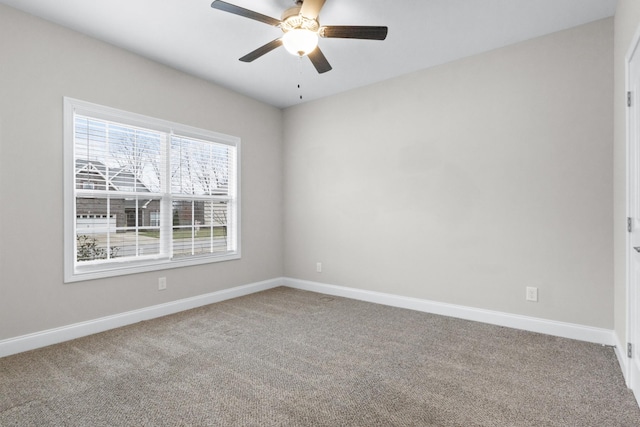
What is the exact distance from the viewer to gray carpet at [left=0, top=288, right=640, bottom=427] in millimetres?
1807

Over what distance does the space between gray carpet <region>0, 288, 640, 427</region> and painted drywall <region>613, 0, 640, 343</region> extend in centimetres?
40

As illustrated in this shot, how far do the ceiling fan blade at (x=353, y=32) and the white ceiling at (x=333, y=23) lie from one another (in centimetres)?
36

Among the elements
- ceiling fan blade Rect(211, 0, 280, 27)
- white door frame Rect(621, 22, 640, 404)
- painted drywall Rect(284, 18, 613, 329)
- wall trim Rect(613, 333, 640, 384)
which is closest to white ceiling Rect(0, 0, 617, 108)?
painted drywall Rect(284, 18, 613, 329)

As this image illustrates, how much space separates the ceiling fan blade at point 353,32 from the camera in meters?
2.25

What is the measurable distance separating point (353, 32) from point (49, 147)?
263 centimetres

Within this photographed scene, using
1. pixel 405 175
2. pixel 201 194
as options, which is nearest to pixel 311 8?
pixel 405 175

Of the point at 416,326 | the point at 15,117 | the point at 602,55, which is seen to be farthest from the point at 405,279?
the point at 15,117

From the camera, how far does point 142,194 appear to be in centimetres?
345

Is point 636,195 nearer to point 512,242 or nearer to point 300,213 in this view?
point 512,242

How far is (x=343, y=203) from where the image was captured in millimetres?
4418

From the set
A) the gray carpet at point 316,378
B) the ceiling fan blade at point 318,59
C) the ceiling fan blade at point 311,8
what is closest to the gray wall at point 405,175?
the gray carpet at point 316,378

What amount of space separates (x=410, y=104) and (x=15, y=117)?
365 centimetres

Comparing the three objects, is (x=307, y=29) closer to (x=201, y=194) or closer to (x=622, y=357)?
(x=201, y=194)

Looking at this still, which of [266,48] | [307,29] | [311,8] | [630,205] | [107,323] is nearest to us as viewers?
[630,205]
